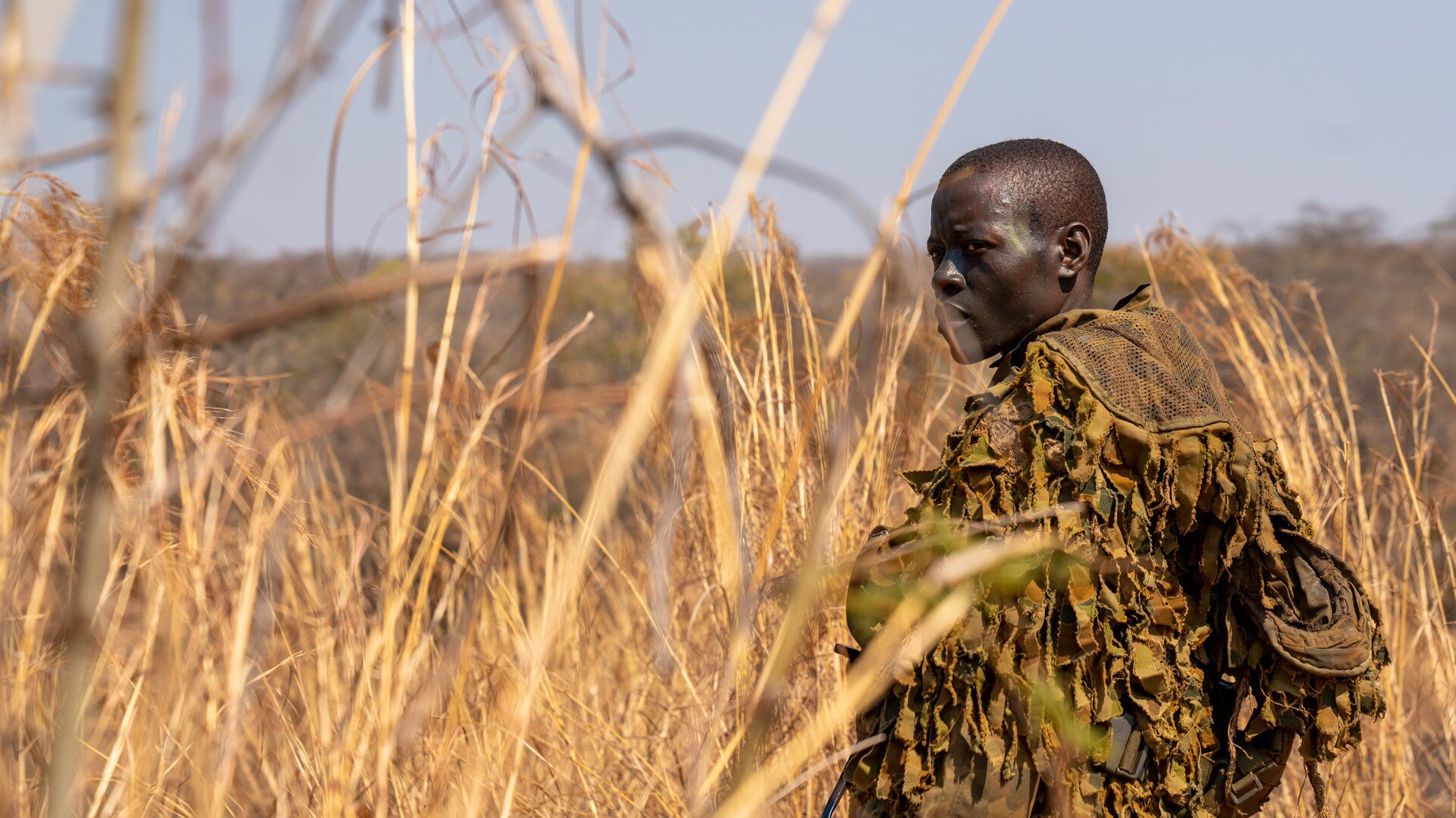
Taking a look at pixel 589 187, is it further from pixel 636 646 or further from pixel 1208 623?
pixel 636 646

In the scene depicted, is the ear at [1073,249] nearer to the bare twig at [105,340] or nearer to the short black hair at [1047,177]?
the short black hair at [1047,177]

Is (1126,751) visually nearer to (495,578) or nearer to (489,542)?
(489,542)

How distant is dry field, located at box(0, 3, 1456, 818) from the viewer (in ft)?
1.87

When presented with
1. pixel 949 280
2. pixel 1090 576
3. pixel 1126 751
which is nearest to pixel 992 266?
pixel 949 280

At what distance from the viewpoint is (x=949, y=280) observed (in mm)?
1256

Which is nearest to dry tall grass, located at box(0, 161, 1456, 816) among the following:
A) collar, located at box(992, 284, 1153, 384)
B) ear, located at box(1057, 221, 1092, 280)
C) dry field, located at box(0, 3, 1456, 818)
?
dry field, located at box(0, 3, 1456, 818)

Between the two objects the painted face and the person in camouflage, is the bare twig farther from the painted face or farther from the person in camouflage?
the painted face

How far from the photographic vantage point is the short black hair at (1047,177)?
125 centimetres

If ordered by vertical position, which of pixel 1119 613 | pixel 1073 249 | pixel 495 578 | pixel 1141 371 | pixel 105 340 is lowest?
pixel 495 578

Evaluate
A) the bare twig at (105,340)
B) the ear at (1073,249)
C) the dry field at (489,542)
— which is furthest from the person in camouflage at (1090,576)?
the bare twig at (105,340)

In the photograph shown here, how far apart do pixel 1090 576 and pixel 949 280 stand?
0.35 metres

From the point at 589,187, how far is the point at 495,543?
0.21 m

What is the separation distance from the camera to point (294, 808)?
5.21 feet

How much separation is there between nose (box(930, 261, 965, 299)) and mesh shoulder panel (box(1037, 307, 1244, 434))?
13 centimetres
